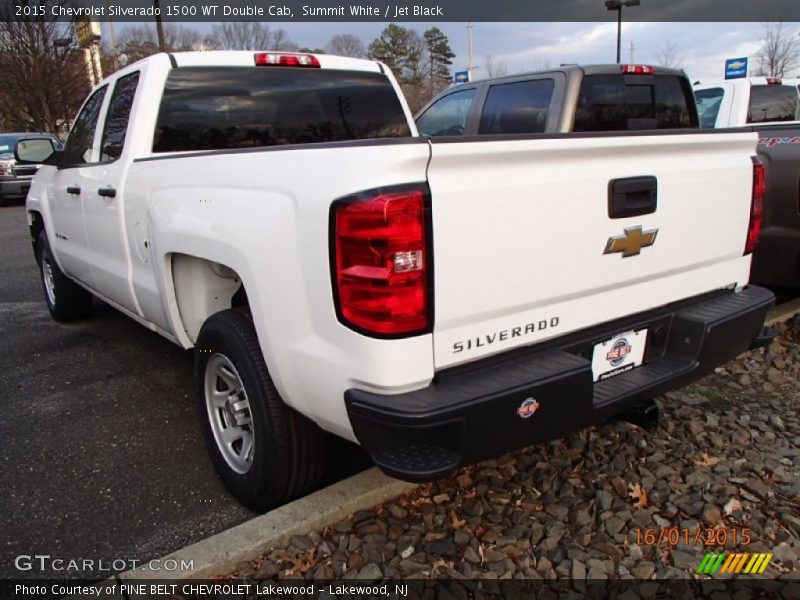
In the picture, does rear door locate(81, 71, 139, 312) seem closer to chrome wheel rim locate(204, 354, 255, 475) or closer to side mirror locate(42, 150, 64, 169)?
side mirror locate(42, 150, 64, 169)

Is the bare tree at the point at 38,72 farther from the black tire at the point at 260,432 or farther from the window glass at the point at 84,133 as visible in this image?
the black tire at the point at 260,432

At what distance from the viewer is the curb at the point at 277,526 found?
223 cm

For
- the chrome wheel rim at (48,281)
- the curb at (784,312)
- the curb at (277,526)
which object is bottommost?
the curb at (784,312)

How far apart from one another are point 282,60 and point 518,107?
8.02ft

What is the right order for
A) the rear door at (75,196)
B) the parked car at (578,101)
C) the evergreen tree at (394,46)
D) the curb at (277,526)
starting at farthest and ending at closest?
the evergreen tree at (394,46) → the parked car at (578,101) → the rear door at (75,196) → the curb at (277,526)

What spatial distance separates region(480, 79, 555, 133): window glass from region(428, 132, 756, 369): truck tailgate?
104 inches

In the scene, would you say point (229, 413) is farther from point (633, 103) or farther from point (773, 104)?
point (773, 104)

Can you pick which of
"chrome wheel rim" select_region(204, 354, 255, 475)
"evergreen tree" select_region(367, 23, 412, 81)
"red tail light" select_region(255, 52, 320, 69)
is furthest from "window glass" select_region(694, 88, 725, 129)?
"evergreen tree" select_region(367, 23, 412, 81)

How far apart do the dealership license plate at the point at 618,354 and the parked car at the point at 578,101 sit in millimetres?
2928

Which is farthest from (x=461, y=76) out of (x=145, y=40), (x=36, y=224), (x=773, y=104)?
(x=145, y=40)

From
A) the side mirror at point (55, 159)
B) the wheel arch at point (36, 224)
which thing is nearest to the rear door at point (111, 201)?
the side mirror at point (55, 159)

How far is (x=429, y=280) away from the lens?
1.87 m

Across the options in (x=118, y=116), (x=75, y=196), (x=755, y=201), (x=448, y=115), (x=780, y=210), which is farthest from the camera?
(x=448, y=115)

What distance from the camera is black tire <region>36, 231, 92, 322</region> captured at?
525cm
